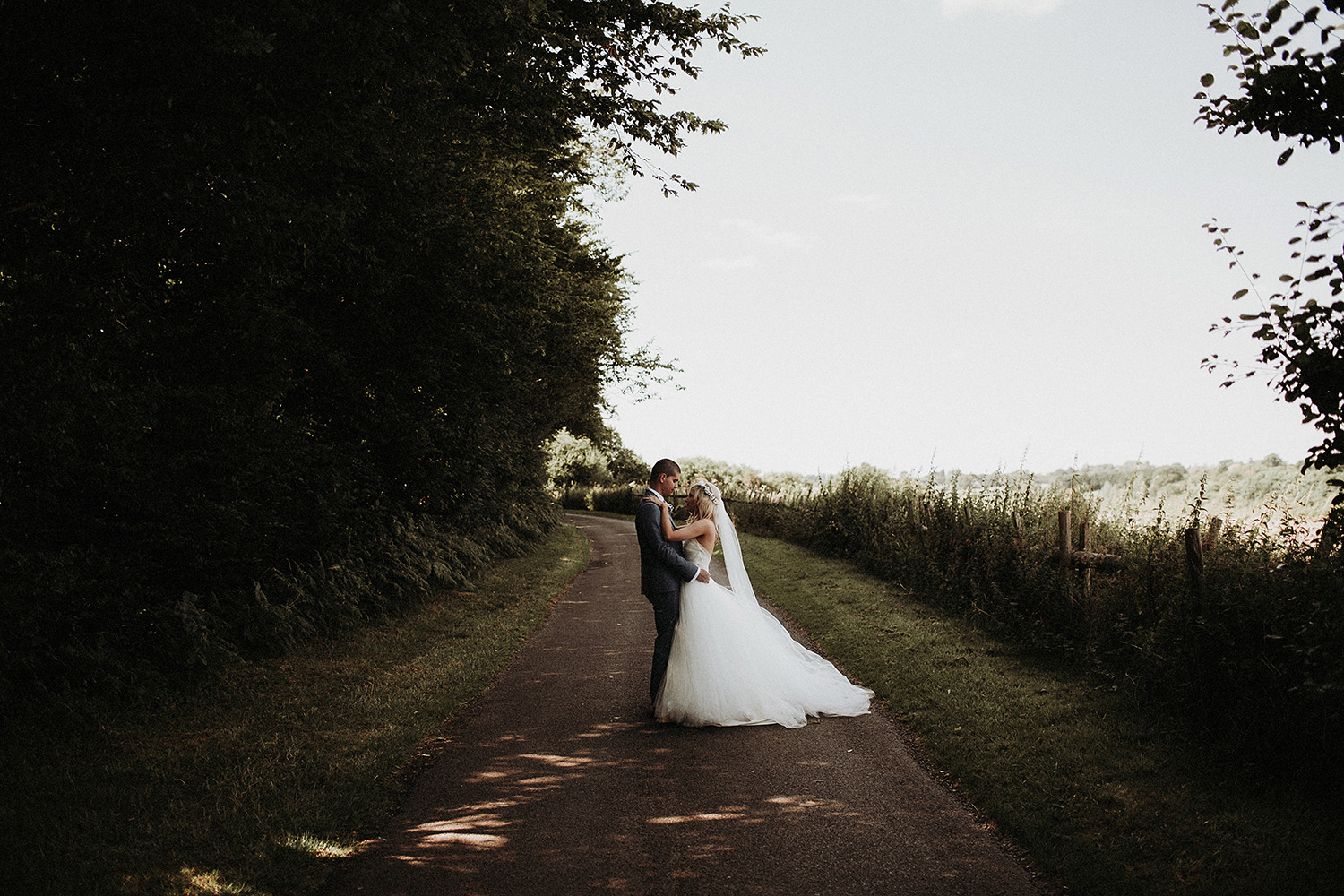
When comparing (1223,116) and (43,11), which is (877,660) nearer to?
(1223,116)

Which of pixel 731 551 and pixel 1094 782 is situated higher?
pixel 731 551

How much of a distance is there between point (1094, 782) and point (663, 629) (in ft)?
11.9

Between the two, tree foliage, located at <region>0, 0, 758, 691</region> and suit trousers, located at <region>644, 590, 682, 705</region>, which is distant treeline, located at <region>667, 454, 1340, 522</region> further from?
tree foliage, located at <region>0, 0, 758, 691</region>

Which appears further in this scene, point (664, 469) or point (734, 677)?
point (664, 469)

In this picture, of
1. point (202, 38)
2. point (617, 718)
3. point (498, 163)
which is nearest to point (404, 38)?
point (202, 38)

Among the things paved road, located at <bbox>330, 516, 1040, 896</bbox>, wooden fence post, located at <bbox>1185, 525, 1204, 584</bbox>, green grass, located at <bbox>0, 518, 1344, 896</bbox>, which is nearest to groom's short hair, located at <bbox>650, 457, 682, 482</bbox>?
paved road, located at <bbox>330, 516, 1040, 896</bbox>

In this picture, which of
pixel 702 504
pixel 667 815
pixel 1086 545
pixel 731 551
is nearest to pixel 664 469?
pixel 702 504

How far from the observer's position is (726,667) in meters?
7.14

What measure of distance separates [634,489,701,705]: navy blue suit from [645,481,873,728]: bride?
0.23 feet

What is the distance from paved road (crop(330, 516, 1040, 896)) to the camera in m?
4.20

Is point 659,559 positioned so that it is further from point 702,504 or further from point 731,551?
point 731,551

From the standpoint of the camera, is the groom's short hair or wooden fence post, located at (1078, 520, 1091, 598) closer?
the groom's short hair

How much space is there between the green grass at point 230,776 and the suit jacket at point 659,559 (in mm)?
Result: 2271

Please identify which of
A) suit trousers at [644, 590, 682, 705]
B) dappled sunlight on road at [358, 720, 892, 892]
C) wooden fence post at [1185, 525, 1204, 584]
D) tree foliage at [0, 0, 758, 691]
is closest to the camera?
dappled sunlight on road at [358, 720, 892, 892]
